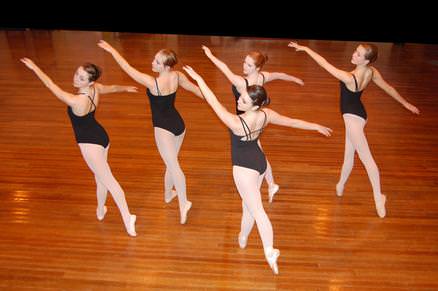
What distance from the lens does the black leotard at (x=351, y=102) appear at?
11.3ft

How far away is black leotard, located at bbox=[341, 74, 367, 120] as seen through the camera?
343cm

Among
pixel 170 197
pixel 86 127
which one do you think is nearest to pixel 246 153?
pixel 86 127

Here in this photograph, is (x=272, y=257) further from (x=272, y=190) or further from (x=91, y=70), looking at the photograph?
(x=91, y=70)

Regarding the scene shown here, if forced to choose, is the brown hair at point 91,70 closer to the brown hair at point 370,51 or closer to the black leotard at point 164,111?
the black leotard at point 164,111

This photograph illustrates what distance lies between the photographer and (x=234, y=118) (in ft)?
9.27

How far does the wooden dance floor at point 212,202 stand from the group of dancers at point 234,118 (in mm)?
222

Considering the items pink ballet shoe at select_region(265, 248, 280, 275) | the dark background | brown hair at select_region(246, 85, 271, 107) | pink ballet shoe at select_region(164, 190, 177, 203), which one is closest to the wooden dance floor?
pink ballet shoe at select_region(164, 190, 177, 203)

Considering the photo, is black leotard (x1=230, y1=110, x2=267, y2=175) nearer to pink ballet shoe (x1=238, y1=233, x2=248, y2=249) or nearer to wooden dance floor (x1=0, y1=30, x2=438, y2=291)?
pink ballet shoe (x1=238, y1=233, x2=248, y2=249)

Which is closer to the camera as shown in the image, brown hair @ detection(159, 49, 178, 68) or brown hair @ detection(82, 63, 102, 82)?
brown hair @ detection(82, 63, 102, 82)

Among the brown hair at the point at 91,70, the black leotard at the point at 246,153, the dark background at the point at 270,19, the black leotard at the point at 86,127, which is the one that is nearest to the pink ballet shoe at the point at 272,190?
the black leotard at the point at 246,153

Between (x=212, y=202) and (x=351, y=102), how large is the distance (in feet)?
4.94

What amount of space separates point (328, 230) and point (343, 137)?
169 cm

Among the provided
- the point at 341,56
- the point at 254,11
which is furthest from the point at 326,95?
the point at 254,11

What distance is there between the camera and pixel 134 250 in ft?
11.3
